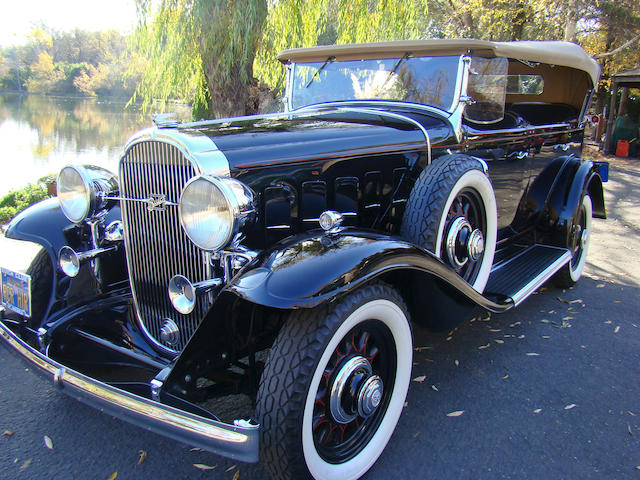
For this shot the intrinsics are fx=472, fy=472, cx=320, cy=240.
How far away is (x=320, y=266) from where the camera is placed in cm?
169

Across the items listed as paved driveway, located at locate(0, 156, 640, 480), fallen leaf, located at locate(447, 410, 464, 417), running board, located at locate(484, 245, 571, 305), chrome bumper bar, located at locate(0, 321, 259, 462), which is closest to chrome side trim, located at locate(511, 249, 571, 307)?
running board, located at locate(484, 245, 571, 305)

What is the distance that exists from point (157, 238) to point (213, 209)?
529mm

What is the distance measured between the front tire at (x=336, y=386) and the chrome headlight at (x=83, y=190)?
4.47 ft

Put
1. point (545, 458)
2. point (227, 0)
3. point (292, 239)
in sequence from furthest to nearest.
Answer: point (227, 0) < point (545, 458) < point (292, 239)

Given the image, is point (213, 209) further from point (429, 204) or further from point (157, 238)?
point (429, 204)

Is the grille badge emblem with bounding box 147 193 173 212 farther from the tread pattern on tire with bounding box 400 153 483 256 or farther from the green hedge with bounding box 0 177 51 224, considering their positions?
the green hedge with bounding box 0 177 51 224

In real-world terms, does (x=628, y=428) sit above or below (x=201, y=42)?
below

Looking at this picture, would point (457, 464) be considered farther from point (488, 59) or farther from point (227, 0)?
point (227, 0)

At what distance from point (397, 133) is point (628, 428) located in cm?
192

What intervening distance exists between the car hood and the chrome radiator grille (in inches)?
8.4

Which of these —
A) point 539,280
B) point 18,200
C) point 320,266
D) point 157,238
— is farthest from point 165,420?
point 18,200

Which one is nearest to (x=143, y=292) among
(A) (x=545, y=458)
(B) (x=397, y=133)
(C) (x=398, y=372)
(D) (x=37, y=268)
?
(D) (x=37, y=268)

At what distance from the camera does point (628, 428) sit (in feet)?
7.73

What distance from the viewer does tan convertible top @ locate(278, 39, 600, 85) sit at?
298 cm
